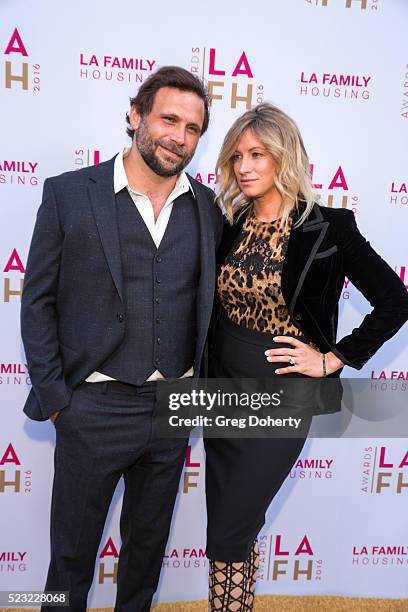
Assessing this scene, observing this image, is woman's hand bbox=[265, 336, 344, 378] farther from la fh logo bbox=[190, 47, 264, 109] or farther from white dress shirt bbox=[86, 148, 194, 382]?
la fh logo bbox=[190, 47, 264, 109]

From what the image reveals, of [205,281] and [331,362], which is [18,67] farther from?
[331,362]

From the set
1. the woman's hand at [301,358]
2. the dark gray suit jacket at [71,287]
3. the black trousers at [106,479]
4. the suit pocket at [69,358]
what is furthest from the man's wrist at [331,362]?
the suit pocket at [69,358]

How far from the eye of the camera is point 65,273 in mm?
1636

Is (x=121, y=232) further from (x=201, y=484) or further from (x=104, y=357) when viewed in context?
(x=201, y=484)

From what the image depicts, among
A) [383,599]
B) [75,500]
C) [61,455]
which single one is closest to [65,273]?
[61,455]

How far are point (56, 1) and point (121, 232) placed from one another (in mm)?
1049

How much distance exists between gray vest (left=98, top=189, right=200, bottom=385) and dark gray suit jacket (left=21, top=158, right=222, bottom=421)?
0.04 meters

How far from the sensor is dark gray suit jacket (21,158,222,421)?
160cm

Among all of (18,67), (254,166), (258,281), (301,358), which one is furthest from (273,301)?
(18,67)

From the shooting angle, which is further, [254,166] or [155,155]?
[254,166]

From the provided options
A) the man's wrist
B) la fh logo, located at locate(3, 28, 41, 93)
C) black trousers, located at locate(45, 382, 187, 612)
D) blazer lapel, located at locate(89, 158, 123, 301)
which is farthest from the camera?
→ la fh logo, located at locate(3, 28, 41, 93)

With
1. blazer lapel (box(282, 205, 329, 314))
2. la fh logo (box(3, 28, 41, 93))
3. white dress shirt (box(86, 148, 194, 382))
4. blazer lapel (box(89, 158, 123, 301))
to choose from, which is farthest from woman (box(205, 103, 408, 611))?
la fh logo (box(3, 28, 41, 93))

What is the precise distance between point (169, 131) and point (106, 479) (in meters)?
1.13

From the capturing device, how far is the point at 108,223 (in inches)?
63.3
